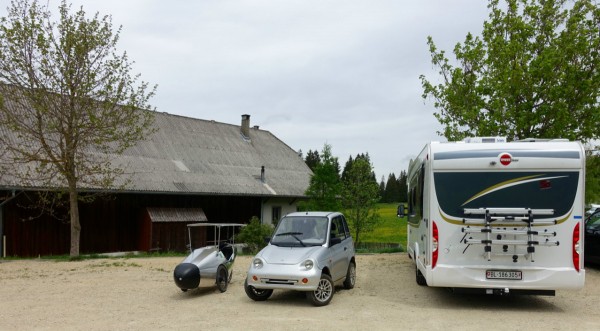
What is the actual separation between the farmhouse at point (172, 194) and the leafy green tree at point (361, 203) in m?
5.46

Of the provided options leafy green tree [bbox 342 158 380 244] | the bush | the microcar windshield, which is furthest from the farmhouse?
the microcar windshield

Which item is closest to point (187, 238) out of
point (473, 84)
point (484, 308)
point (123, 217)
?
point (123, 217)

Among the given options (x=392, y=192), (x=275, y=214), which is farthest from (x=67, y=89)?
(x=392, y=192)

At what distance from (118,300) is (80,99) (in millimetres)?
10037

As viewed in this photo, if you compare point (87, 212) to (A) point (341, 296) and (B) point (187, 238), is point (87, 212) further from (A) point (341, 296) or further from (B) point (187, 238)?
(A) point (341, 296)

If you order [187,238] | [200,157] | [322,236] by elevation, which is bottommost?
[187,238]

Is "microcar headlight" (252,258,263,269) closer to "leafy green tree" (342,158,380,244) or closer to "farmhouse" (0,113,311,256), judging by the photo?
"farmhouse" (0,113,311,256)

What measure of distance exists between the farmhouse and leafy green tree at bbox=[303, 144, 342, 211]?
3.62 metres

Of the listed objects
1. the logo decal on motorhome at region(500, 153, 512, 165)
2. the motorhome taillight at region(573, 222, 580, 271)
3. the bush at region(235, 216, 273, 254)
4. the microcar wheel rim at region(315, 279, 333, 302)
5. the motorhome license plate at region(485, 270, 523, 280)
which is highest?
the logo decal on motorhome at region(500, 153, 512, 165)

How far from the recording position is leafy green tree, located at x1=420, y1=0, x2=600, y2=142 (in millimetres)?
15328

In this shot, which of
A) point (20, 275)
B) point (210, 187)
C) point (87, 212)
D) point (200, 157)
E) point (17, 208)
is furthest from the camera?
point (200, 157)

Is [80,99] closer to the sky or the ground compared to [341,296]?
closer to the sky

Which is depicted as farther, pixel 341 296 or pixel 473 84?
pixel 473 84

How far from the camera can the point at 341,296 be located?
1085 cm
